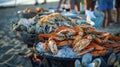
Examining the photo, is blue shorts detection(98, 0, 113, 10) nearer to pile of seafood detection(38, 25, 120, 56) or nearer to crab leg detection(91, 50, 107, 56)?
pile of seafood detection(38, 25, 120, 56)

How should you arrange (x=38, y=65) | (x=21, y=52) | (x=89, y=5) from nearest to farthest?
(x=38, y=65) < (x=21, y=52) < (x=89, y=5)

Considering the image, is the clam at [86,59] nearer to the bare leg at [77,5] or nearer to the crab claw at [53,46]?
the crab claw at [53,46]

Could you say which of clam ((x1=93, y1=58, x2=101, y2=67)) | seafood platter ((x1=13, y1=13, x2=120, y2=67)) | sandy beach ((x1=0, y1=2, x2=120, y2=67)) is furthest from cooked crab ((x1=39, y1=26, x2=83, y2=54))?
sandy beach ((x1=0, y1=2, x2=120, y2=67))


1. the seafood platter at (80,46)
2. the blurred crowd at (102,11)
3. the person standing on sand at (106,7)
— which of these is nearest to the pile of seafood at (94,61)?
the seafood platter at (80,46)

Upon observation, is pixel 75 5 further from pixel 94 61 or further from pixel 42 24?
pixel 94 61

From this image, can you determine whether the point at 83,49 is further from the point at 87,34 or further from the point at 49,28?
the point at 49,28

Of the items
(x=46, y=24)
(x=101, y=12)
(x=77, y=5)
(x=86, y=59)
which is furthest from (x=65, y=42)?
(x=77, y=5)

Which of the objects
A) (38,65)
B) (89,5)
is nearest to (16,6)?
(89,5)

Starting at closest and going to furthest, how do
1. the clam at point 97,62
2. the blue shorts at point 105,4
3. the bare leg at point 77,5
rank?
the clam at point 97,62, the blue shorts at point 105,4, the bare leg at point 77,5
